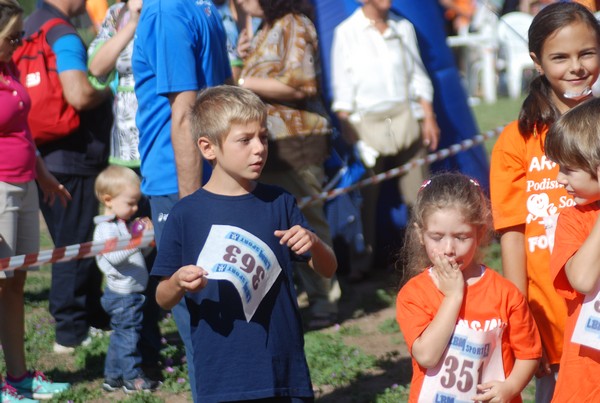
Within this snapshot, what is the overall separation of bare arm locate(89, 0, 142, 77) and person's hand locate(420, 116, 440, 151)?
2.58 meters

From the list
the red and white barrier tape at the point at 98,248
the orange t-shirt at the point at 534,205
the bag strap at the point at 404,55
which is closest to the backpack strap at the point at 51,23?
the red and white barrier tape at the point at 98,248

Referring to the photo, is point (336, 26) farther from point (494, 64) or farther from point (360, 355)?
point (494, 64)

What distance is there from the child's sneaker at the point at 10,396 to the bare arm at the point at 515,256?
2855 mm

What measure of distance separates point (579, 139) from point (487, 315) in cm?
62

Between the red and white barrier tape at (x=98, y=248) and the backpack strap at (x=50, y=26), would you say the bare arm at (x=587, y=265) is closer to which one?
the red and white barrier tape at (x=98, y=248)

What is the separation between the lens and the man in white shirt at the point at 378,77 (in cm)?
720

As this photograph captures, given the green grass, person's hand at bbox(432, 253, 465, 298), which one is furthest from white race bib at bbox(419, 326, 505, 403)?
the green grass

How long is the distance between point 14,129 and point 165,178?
3.86 ft

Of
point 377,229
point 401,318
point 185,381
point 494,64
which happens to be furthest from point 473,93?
point 401,318

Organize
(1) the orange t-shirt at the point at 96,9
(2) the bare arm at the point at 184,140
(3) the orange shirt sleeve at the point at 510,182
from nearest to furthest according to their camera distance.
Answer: (3) the orange shirt sleeve at the point at 510,182 → (2) the bare arm at the point at 184,140 → (1) the orange t-shirt at the point at 96,9

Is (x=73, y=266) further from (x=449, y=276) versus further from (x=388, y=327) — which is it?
(x=449, y=276)

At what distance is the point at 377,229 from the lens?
Result: 7953 mm

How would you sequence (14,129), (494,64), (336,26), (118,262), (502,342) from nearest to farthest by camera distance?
(502,342) → (14,129) → (118,262) → (336,26) → (494,64)

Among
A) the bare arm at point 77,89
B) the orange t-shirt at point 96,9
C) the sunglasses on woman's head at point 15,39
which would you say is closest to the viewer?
the sunglasses on woman's head at point 15,39
